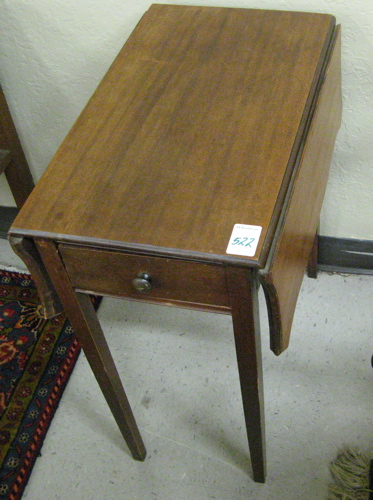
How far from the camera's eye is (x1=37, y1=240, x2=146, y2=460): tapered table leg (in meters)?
1.07

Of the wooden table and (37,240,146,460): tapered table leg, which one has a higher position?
the wooden table

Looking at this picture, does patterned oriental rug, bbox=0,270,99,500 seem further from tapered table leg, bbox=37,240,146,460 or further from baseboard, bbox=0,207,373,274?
baseboard, bbox=0,207,373,274

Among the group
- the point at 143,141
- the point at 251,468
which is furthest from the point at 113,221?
the point at 251,468

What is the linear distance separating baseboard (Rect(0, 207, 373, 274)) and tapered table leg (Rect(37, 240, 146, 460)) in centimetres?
74

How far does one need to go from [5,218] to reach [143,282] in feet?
4.09

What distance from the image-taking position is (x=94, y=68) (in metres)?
1.65

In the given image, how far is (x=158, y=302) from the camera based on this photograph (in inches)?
43.0

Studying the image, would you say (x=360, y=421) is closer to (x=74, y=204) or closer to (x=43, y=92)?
(x=74, y=204)

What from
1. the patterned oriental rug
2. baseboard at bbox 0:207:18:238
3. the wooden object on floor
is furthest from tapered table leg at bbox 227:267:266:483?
baseboard at bbox 0:207:18:238

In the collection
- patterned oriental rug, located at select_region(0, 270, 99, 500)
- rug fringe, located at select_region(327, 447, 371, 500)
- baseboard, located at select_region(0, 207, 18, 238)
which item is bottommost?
rug fringe, located at select_region(327, 447, 371, 500)

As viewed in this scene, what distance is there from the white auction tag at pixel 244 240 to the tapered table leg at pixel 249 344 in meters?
0.03

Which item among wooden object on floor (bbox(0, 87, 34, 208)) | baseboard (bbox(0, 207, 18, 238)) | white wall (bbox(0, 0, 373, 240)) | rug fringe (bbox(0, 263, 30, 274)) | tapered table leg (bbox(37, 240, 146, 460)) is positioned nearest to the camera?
tapered table leg (bbox(37, 240, 146, 460))

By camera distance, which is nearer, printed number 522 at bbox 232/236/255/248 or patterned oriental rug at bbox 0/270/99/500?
printed number 522 at bbox 232/236/255/248

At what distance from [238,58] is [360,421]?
2.95ft
